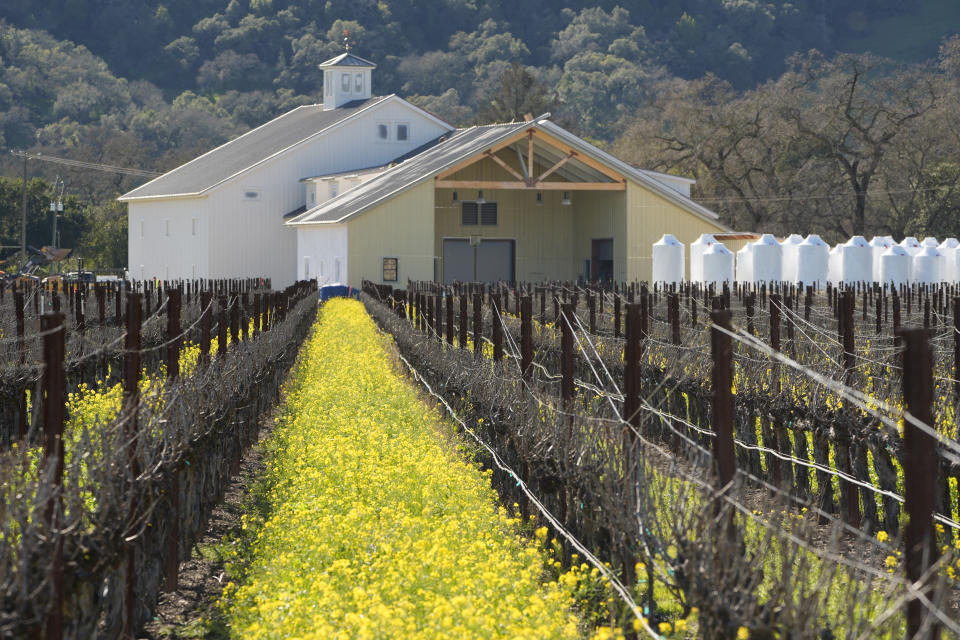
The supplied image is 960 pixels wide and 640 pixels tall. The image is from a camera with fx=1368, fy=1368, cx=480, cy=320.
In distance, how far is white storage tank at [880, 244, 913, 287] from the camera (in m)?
42.2

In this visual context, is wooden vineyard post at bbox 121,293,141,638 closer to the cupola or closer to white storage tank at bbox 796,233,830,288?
white storage tank at bbox 796,233,830,288

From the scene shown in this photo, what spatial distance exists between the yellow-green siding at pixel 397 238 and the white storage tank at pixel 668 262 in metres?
7.89

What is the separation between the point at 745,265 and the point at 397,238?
1228 centimetres

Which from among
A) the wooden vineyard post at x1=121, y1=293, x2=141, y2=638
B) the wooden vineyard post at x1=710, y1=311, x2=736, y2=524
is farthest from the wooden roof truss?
the wooden vineyard post at x1=710, y1=311, x2=736, y2=524

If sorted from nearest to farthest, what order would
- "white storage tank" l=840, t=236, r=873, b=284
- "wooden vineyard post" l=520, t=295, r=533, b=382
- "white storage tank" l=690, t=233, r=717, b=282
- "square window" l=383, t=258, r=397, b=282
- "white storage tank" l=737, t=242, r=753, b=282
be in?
1. "wooden vineyard post" l=520, t=295, r=533, b=382
2. "white storage tank" l=840, t=236, r=873, b=284
3. "white storage tank" l=737, t=242, r=753, b=282
4. "white storage tank" l=690, t=233, r=717, b=282
5. "square window" l=383, t=258, r=397, b=282

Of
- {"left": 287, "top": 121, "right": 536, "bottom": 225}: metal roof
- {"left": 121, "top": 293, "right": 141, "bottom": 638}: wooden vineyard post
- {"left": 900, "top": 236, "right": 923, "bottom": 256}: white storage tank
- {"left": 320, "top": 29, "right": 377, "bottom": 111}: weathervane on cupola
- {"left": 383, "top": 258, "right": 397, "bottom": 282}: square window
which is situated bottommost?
{"left": 121, "top": 293, "right": 141, "bottom": 638}: wooden vineyard post

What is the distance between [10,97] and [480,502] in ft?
431

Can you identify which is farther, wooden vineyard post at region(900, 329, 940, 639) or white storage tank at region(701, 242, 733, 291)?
white storage tank at region(701, 242, 733, 291)

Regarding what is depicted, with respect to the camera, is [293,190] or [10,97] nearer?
[293,190]

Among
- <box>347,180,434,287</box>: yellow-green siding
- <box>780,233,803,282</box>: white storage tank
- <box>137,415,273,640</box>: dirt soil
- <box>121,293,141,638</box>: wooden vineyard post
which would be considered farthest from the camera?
<box>347,180,434,287</box>: yellow-green siding

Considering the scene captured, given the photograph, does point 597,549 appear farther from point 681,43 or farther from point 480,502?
point 681,43

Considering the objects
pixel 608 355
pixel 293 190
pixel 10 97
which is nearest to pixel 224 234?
pixel 293 190

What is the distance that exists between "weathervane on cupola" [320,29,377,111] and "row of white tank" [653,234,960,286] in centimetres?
3202

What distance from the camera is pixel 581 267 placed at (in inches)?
2153
